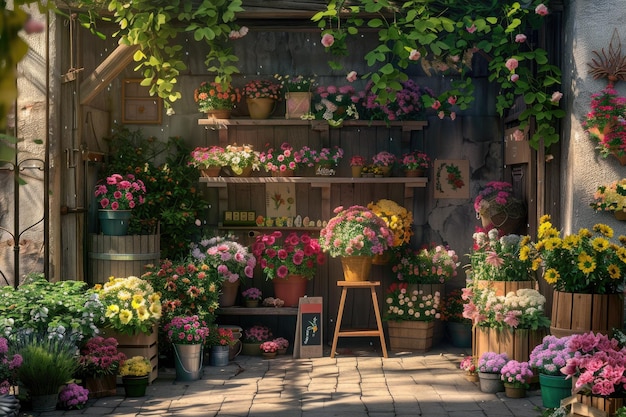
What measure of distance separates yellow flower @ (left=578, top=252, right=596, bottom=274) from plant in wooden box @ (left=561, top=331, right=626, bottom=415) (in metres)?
0.66

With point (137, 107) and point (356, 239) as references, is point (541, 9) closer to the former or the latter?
point (356, 239)

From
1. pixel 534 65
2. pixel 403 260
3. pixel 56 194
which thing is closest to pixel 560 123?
pixel 534 65

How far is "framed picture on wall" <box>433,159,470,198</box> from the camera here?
372 inches

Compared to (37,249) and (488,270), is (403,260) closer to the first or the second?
(488,270)

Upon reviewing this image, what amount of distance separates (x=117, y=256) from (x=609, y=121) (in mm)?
4519

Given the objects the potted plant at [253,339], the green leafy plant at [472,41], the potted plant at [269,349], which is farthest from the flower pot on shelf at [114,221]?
the green leafy plant at [472,41]

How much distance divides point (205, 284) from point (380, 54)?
2.63 m

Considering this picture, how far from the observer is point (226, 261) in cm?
870

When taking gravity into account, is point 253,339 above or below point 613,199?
below

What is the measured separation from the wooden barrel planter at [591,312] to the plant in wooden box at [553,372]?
137 millimetres

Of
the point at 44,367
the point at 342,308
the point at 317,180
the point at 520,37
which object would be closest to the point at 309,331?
the point at 342,308

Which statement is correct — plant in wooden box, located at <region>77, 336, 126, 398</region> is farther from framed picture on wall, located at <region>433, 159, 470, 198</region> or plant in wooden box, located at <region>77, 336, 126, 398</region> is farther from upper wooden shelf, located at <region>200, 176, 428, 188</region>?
framed picture on wall, located at <region>433, 159, 470, 198</region>

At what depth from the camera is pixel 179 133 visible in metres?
9.48

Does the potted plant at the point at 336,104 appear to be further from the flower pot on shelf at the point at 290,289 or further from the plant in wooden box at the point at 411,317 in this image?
the plant in wooden box at the point at 411,317
